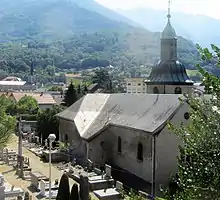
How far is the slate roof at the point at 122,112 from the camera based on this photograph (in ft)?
93.0

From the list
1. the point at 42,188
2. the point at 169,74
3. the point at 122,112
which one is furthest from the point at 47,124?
the point at 42,188

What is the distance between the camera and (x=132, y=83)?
5576 inches

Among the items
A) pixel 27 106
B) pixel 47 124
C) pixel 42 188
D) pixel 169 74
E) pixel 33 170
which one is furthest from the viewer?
pixel 27 106

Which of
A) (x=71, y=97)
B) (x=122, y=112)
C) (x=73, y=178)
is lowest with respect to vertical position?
(x=73, y=178)

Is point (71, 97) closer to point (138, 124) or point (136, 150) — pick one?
point (138, 124)

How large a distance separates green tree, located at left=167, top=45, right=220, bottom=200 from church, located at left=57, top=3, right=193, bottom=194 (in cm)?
1383

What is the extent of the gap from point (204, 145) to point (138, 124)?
71.1ft

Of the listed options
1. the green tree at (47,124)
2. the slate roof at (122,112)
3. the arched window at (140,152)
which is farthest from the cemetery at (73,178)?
the green tree at (47,124)

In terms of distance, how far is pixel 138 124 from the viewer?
29391 mm

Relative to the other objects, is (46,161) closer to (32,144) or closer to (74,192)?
(32,144)

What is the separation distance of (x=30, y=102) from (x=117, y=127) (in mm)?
39563

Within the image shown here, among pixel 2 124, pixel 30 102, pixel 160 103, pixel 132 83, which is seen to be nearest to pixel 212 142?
pixel 160 103

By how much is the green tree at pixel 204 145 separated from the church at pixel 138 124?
45.4 feet

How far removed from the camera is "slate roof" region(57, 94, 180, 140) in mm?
28359
